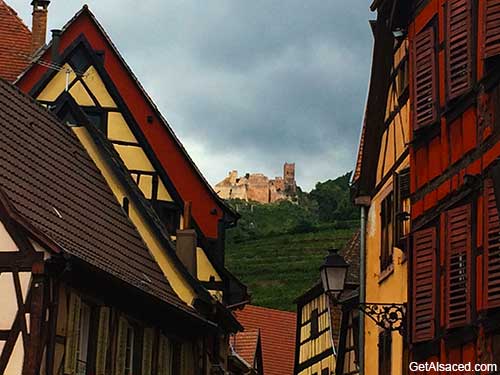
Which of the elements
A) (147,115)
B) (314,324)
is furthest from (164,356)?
(314,324)

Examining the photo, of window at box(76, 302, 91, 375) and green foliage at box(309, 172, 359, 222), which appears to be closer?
window at box(76, 302, 91, 375)

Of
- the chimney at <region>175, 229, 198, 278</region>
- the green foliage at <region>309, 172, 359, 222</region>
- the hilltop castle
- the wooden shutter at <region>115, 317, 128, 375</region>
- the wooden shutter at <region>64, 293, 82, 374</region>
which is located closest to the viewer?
the wooden shutter at <region>64, 293, 82, 374</region>

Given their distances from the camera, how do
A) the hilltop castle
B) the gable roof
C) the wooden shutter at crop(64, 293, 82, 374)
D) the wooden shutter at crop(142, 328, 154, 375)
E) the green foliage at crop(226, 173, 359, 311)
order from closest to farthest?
the wooden shutter at crop(64, 293, 82, 374) < the wooden shutter at crop(142, 328, 154, 375) < the gable roof < the green foliage at crop(226, 173, 359, 311) < the hilltop castle

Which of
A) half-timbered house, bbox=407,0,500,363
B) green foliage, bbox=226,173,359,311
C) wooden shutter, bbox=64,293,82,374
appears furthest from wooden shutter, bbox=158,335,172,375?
green foliage, bbox=226,173,359,311

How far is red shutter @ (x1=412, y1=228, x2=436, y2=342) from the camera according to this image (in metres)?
15.2

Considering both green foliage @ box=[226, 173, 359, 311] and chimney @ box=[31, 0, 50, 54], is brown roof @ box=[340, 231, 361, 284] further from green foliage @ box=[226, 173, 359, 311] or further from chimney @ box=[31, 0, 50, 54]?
green foliage @ box=[226, 173, 359, 311]

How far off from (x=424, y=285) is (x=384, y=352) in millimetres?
4011

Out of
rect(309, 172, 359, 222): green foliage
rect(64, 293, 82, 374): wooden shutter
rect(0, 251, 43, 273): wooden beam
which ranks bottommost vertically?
rect(64, 293, 82, 374): wooden shutter

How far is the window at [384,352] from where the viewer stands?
A: 1871 cm

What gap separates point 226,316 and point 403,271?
7439mm

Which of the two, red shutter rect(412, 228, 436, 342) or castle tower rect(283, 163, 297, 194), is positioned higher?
Answer: castle tower rect(283, 163, 297, 194)

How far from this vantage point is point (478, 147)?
1378 centimetres

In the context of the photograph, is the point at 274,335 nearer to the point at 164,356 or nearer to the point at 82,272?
the point at 164,356

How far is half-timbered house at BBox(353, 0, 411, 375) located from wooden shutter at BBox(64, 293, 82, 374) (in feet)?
14.1
